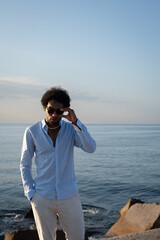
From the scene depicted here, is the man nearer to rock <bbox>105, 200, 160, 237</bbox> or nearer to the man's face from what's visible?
the man's face

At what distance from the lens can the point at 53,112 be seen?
351 centimetres

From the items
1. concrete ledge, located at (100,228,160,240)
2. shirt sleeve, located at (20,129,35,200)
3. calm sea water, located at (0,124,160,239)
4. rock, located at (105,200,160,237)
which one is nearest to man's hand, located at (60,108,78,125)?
shirt sleeve, located at (20,129,35,200)

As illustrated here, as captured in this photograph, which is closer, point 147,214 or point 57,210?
point 57,210

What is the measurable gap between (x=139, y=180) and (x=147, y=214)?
11330 millimetres

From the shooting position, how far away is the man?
130 inches

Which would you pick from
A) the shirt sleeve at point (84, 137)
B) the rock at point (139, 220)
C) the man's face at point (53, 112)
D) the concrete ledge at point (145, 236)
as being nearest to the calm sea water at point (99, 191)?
the rock at point (139, 220)

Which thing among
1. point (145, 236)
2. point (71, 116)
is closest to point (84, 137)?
point (71, 116)

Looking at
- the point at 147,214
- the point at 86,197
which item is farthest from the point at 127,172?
the point at 147,214

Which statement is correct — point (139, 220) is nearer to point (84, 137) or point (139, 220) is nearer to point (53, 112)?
point (84, 137)

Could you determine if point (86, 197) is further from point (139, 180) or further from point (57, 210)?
point (57, 210)

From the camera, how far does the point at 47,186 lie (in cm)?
330

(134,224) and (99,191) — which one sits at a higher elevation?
(134,224)

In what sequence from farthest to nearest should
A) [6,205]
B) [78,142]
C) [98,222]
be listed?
[6,205] < [98,222] < [78,142]

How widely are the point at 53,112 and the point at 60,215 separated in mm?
1271
